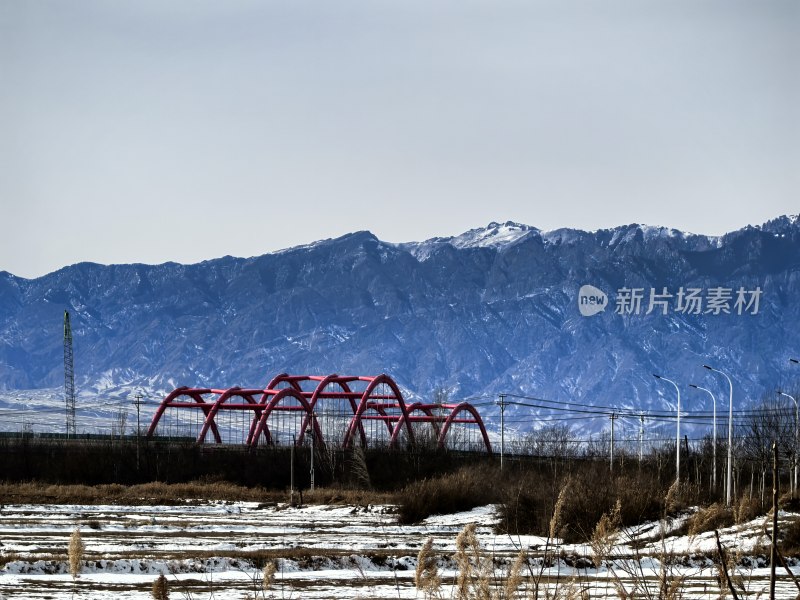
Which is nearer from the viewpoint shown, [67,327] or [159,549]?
[159,549]

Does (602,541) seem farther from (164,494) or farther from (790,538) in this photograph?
(164,494)

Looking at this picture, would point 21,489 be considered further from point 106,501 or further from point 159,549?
point 159,549

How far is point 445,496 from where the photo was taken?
63062mm

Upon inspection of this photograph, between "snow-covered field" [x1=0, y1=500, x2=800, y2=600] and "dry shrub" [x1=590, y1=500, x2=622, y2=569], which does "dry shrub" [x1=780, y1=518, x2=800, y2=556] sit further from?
"dry shrub" [x1=590, y1=500, x2=622, y2=569]

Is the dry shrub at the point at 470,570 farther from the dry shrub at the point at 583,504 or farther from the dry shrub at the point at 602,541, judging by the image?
the dry shrub at the point at 583,504

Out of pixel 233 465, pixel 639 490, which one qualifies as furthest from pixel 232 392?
pixel 639 490

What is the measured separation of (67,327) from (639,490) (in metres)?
151

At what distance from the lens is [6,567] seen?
96.2 feet

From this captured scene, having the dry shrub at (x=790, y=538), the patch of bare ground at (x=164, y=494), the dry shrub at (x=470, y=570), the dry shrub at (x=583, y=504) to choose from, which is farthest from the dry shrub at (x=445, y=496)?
the dry shrub at (x=470, y=570)

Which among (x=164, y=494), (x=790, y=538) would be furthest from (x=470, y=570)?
(x=164, y=494)

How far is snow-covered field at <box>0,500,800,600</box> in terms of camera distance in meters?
25.2

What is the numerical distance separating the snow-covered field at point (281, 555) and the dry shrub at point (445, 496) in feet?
2.26

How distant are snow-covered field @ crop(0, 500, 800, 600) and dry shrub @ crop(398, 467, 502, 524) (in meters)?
0.69

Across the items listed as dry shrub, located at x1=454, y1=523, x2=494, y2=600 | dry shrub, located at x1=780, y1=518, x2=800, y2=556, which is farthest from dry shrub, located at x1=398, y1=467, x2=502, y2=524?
dry shrub, located at x1=454, y1=523, x2=494, y2=600
